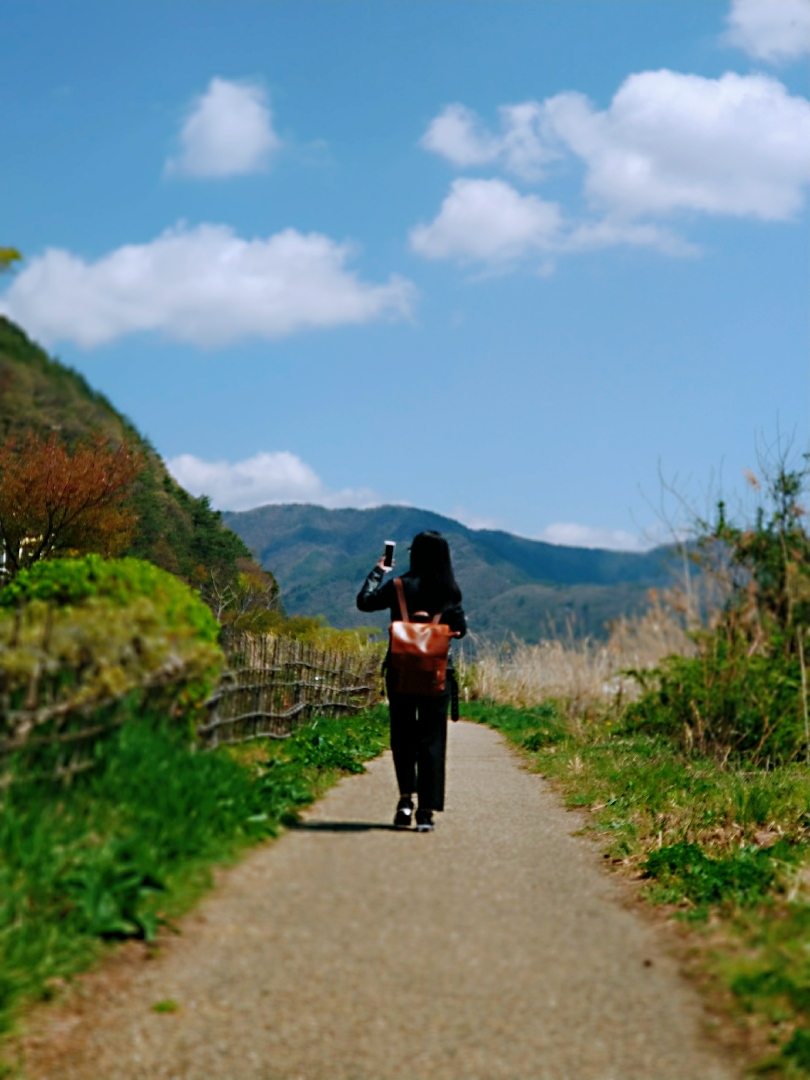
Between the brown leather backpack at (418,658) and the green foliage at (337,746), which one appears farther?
the green foliage at (337,746)

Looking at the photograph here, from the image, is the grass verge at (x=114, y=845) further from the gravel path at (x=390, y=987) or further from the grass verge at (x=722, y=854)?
the grass verge at (x=722, y=854)

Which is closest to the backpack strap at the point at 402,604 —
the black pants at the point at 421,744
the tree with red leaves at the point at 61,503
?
the black pants at the point at 421,744

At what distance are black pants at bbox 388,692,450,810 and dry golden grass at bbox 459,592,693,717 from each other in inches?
279

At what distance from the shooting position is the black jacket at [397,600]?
8.09m

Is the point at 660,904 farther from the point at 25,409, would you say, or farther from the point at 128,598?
the point at 25,409

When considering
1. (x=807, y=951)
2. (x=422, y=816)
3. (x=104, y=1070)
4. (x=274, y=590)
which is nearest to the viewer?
(x=104, y=1070)

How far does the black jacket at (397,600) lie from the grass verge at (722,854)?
1.93 meters

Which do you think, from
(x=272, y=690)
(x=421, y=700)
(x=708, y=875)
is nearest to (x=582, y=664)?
(x=272, y=690)

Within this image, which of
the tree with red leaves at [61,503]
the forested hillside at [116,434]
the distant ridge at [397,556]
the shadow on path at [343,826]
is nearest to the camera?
the shadow on path at [343,826]

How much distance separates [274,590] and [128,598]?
43614 mm

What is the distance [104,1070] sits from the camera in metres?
4.19

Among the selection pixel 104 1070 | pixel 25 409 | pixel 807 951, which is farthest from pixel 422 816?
pixel 25 409

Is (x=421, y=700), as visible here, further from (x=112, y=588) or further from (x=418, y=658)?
(x=112, y=588)

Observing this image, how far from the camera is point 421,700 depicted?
25.8 ft
